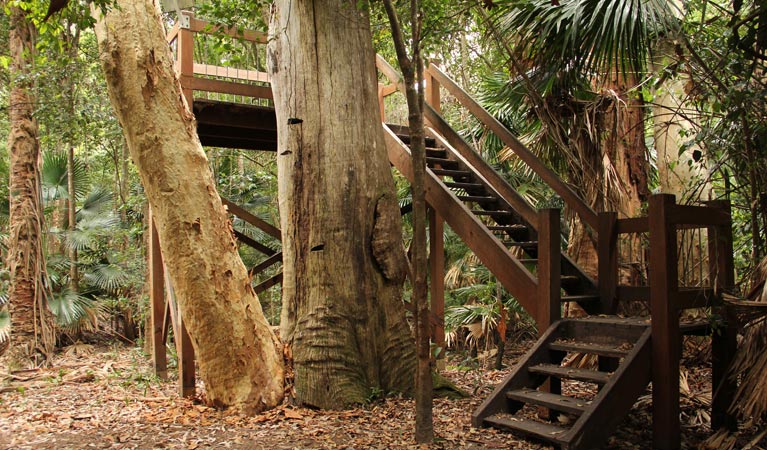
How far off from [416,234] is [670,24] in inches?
126

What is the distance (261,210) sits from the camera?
14125 mm

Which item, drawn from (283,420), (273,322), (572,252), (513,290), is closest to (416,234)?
(513,290)

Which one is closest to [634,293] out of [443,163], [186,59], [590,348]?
[590,348]

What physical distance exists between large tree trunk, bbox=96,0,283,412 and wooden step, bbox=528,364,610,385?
252 centimetres

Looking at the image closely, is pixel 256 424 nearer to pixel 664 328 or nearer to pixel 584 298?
pixel 584 298

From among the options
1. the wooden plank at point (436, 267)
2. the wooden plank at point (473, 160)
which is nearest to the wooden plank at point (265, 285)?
the wooden plank at point (436, 267)

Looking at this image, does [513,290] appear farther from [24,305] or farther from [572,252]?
[24,305]

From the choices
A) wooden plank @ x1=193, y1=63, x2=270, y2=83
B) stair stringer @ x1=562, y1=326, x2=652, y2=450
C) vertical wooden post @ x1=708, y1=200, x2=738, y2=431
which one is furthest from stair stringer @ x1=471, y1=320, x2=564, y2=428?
wooden plank @ x1=193, y1=63, x2=270, y2=83

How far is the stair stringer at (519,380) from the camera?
17.0 ft

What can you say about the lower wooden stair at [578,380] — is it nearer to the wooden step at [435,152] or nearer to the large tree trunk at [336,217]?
the large tree trunk at [336,217]

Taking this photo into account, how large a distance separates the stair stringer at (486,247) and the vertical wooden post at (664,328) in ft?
3.63

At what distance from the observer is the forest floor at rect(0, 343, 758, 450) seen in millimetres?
5073

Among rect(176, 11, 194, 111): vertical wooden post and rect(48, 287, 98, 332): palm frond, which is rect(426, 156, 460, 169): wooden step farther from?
rect(48, 287, 98, 332): palm frond

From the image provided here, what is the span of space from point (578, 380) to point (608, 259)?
1616 mm
